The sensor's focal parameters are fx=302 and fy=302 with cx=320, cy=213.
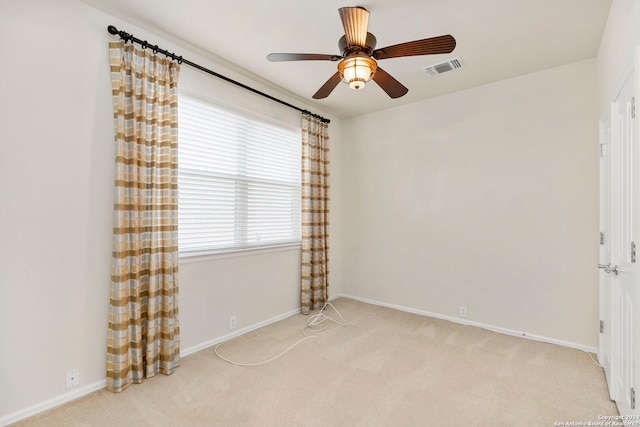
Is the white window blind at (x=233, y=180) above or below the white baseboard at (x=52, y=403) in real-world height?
above

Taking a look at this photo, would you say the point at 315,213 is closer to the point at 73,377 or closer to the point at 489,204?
the point at 489,204

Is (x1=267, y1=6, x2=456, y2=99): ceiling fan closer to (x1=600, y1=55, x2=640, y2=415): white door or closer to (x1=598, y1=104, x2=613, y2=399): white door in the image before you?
(x1=600, y1=55, x2=640, y2=415): white door

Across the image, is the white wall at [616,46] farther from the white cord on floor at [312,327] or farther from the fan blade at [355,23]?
the white cord on floor at [312,327]

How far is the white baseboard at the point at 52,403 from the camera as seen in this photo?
5.97 ft

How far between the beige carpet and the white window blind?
110 cm

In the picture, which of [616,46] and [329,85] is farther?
[329,85]

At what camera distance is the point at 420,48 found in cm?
185

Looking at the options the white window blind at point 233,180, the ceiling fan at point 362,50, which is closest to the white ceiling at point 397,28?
the ceiling fan at point 362,50

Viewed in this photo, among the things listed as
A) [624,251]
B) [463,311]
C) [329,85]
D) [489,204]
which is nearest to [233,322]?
[329,85]

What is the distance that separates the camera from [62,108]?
204 centimetres

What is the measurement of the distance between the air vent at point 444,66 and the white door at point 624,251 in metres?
1.30

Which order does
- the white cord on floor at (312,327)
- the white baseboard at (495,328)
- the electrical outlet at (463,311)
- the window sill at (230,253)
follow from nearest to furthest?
the white cord on floor at (312,327)
the window sill at (230,253)
the white baseboard at (495,328)
the electrical outlet at (463,311)

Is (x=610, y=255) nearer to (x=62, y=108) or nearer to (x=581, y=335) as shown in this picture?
(x=581, y=335)

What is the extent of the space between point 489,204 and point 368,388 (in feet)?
7.77
